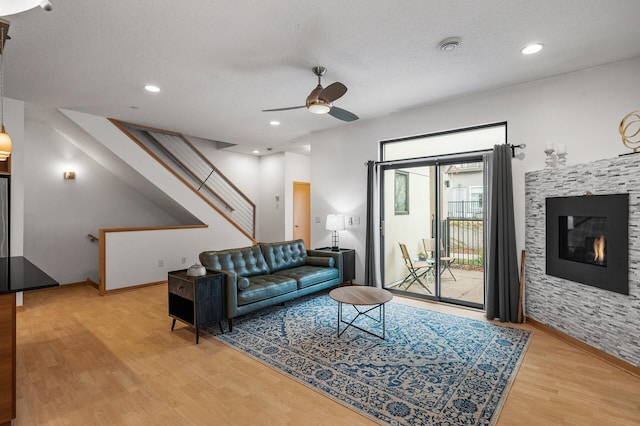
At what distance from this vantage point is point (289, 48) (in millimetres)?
3219

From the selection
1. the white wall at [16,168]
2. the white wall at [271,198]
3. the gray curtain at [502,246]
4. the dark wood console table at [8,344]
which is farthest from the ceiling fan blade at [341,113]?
the white wall at [271,198]

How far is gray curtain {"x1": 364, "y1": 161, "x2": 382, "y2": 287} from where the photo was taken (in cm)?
558

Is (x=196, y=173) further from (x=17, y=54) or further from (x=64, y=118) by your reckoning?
(x=17, y=54)

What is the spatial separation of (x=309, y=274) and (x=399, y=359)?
2036 mm

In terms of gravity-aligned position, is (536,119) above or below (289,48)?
below

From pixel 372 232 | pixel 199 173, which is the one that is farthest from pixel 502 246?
pixel 199 173

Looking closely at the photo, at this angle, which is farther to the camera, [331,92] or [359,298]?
[359,298]

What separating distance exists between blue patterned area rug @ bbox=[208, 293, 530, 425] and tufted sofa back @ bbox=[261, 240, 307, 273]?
78 centimetres

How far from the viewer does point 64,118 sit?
17.2 ft

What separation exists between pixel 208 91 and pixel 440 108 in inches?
136

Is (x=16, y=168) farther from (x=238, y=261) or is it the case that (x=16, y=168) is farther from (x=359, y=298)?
(x=359, y=298)

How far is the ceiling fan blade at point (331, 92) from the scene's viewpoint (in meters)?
3.21

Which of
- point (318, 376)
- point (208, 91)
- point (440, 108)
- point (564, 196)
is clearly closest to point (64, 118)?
point (208, 91)

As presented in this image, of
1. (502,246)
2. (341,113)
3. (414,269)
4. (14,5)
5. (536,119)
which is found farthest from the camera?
(414,269)
